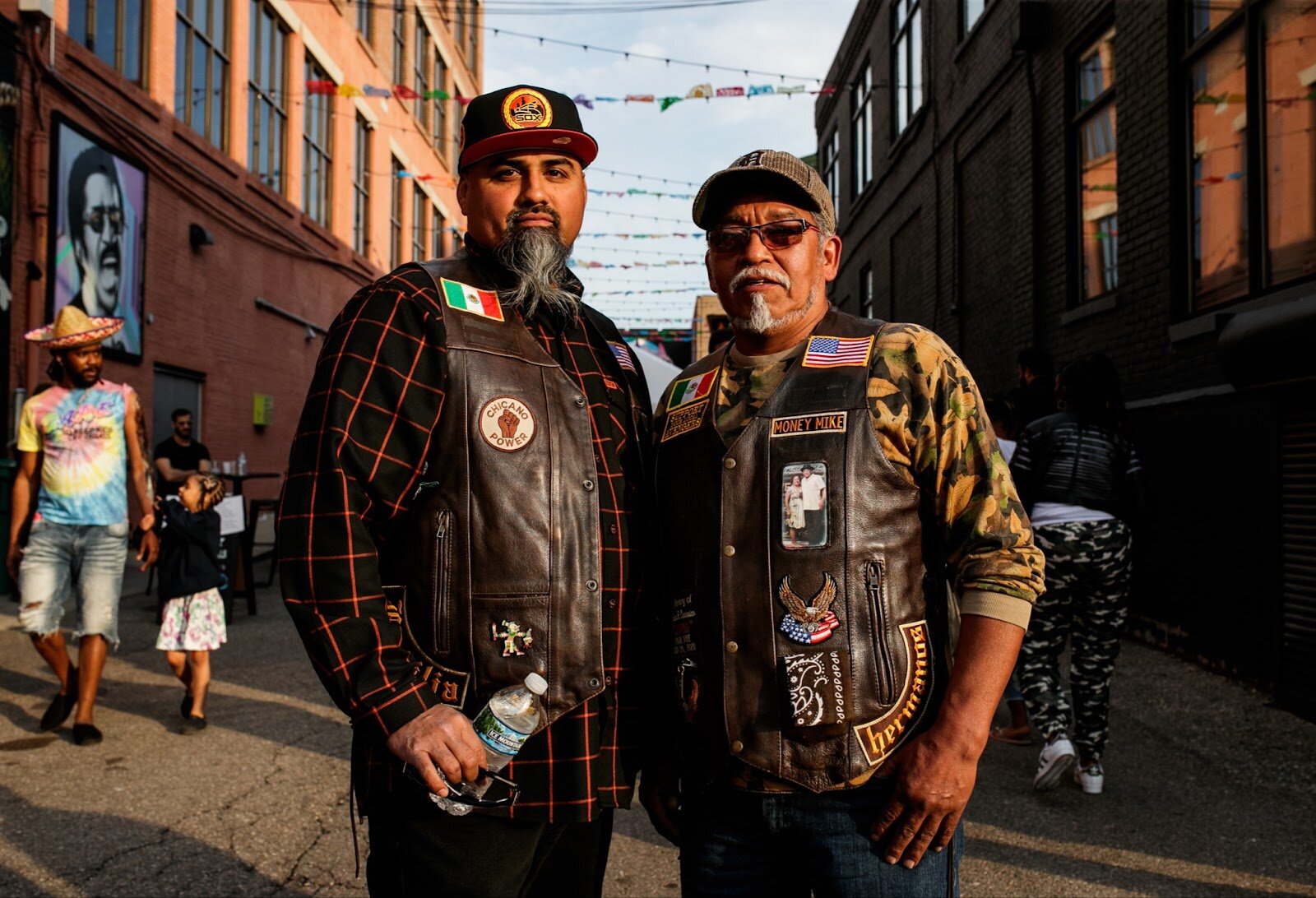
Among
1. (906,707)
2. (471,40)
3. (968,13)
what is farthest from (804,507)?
(471,40)

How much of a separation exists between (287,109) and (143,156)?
5.67 m

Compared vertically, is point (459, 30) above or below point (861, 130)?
above

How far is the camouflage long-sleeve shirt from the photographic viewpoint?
1862 millimetres

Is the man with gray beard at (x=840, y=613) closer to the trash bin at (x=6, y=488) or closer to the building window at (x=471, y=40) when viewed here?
the trash bin at (x=6, y=488)

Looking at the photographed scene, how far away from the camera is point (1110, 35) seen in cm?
901

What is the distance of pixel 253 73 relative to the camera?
1638 centimetres

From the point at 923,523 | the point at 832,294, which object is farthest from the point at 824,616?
the point at 832,294

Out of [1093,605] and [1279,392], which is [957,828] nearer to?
[1093,605]

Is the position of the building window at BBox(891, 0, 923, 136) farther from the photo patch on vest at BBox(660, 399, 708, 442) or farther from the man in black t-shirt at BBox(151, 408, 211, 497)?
the photo patch on vest at BBox(660, 399, 708, 442)

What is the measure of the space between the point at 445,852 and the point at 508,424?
0.86 m

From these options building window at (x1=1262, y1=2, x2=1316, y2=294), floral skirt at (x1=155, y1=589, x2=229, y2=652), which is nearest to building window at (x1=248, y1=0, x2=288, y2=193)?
floral skirt at (x1=155, y1=589, x2=229, y2=652)

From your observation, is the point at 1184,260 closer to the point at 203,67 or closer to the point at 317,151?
the point at 203,67

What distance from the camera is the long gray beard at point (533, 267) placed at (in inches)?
89.7

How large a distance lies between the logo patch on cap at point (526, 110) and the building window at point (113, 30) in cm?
1133
